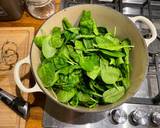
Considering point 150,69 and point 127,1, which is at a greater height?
point 127,1

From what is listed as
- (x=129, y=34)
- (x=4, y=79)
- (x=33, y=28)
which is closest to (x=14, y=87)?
(x=4, y=79)

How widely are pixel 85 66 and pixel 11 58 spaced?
10.6 inches

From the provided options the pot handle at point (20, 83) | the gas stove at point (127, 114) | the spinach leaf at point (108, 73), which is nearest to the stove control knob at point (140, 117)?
the gas stove at point (127, 114)

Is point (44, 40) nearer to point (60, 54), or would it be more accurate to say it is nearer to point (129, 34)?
point (60, 54)

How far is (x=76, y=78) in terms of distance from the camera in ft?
1.77

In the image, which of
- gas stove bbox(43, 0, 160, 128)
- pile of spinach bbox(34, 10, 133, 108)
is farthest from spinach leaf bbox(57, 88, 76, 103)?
gas stove bbox(43, 0, 160, 128)

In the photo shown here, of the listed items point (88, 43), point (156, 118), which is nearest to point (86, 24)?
point (88, 43)

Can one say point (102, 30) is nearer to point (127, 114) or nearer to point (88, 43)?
point (88, 43)

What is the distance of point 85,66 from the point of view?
0.53m

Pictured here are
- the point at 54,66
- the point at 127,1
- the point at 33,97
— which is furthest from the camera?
the point at 127,1

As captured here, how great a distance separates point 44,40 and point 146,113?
279 mm

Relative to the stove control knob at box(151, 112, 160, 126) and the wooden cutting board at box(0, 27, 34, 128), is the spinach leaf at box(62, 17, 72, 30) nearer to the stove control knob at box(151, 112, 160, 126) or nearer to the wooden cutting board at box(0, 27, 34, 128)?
the wooden cutting board at box(0, 27, 34, 128)

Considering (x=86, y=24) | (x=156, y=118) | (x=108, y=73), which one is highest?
(x=86, y=24)

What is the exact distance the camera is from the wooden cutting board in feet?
2.10
